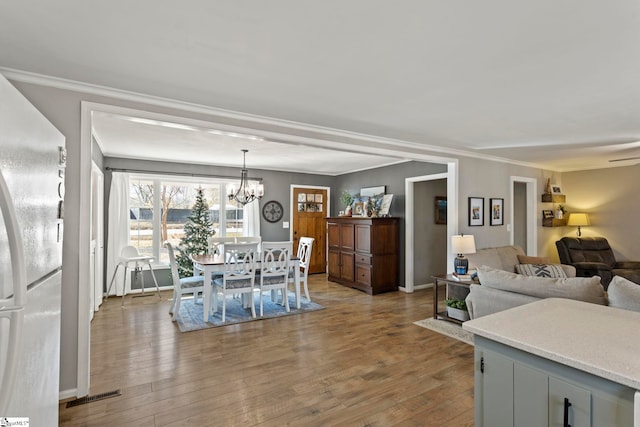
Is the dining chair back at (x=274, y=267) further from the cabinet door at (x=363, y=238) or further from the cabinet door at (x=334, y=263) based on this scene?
the cabinet door at (x=334, y=263)

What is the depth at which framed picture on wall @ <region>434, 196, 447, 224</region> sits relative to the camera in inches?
252

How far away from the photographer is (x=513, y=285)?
9.67ft

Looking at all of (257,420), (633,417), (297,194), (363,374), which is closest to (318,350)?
(363,374)

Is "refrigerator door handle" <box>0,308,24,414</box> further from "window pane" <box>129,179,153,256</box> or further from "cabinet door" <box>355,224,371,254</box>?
"window pane" <box>129,179,153,256</box>

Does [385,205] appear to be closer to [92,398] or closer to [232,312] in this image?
[232,312]

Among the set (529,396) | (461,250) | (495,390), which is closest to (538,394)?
(529,396)

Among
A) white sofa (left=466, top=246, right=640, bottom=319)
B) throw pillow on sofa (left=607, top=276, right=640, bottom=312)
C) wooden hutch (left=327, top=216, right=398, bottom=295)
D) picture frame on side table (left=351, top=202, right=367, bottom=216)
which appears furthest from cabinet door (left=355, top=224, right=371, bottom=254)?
throw pillow on sofa (left=607, top=276, right=640, bottom=312)

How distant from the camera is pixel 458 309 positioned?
4086 millimetres

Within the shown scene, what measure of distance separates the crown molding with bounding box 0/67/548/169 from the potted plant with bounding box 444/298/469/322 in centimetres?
202

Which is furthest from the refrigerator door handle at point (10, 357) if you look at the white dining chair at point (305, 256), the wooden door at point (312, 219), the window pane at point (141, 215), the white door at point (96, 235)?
the wooden door at point (312, 219)

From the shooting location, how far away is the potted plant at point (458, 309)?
4041 millimetres

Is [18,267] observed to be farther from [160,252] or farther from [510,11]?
[160,252]

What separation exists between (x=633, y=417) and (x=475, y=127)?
319 cm

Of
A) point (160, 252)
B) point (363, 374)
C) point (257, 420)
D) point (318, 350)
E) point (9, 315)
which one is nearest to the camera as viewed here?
point (9, 315)
